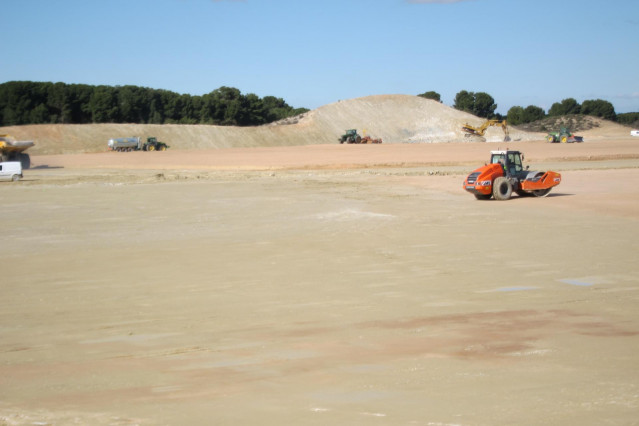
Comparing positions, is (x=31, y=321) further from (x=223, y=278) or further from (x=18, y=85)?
(x=18, y=85)

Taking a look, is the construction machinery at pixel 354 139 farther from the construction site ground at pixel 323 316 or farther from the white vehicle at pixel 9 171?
the construction site ground at pixel 323 316

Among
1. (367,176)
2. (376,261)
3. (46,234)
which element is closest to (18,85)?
(367,176)

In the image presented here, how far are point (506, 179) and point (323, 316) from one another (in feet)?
57.0

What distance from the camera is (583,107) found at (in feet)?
552

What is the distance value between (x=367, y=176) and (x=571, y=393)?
35273 mm

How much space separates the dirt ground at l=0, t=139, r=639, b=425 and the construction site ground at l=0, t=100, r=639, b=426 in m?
0.03

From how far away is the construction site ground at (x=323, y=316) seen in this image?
20.4ft

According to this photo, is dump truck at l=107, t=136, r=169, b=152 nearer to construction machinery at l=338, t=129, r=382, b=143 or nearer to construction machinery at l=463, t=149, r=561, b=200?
construction machinery at l=338, t=129, r=382, b=143

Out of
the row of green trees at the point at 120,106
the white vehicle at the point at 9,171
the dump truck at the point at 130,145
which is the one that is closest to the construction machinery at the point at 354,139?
the dump truck at the point at 130,145

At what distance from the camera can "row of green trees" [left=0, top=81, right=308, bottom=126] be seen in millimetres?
104375

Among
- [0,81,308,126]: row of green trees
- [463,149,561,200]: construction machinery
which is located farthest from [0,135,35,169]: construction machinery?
[0,81,308,126]: row of green trees

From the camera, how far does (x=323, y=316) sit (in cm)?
969

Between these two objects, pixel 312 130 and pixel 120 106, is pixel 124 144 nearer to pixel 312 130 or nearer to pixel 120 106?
pixel 120 106

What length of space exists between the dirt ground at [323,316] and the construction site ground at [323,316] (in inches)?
1.3
